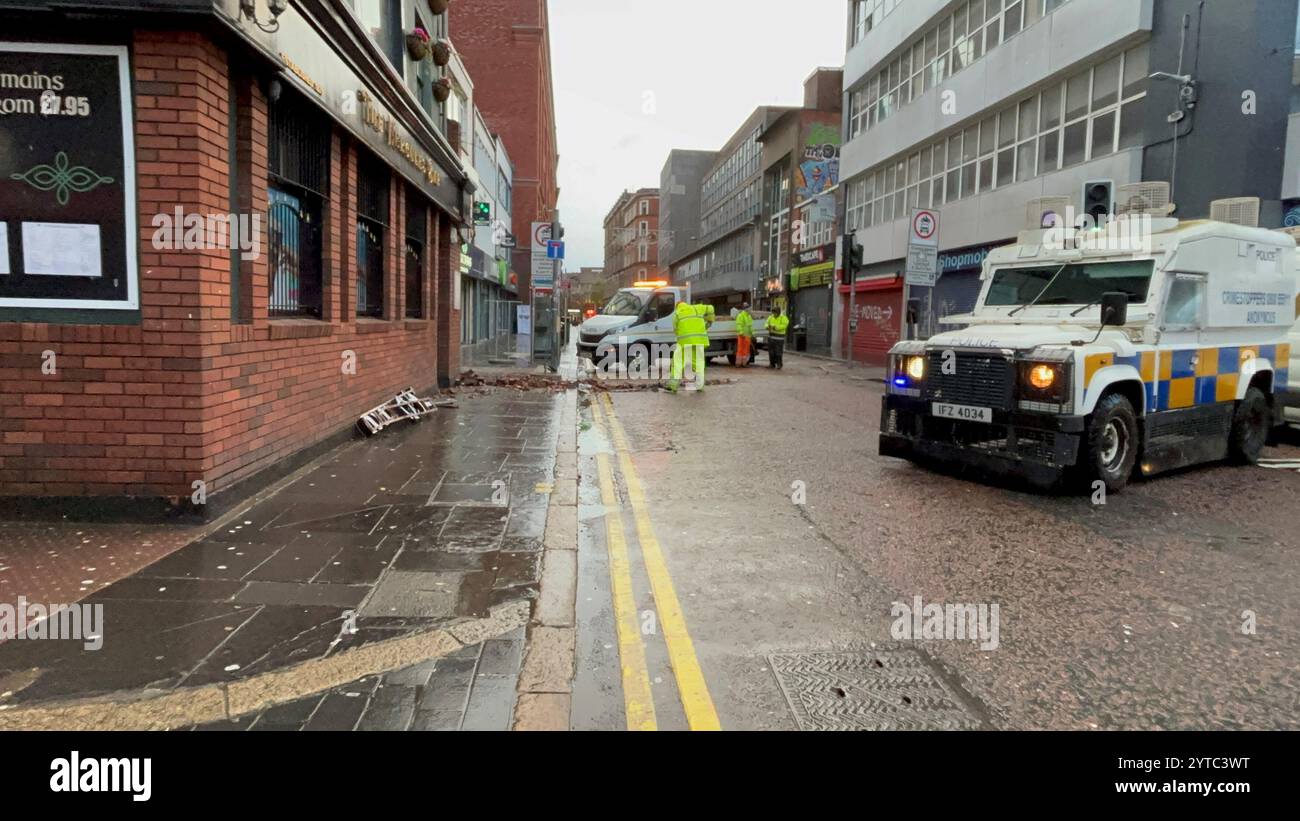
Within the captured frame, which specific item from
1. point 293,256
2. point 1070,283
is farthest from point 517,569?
point 1070,283

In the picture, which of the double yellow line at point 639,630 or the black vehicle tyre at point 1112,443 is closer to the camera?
the double yellow line at point 639,630

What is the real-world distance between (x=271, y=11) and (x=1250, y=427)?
1034 centimetres

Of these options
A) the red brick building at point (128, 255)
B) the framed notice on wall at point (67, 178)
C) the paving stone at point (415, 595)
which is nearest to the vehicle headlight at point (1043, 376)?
the paving stone at point (415, 595)

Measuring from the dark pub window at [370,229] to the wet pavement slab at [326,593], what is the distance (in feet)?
10.7

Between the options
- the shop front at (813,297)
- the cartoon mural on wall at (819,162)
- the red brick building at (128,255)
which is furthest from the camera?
the cartoon mural on wall at (819,162)

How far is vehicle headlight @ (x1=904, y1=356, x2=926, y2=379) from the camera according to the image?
7.80 meters

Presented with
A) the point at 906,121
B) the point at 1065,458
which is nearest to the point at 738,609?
the point at 1065,458

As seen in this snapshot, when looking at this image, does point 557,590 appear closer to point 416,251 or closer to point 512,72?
point 416,251

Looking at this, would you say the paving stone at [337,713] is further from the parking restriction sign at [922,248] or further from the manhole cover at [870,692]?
the parking restriction sign at [922,248]

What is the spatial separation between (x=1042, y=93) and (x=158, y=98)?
21.2 meters

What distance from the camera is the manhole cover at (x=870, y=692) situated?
122 inches

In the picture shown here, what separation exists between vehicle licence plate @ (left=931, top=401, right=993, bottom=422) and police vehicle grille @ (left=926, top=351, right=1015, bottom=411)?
0.04m

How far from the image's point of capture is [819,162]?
42.8 metres

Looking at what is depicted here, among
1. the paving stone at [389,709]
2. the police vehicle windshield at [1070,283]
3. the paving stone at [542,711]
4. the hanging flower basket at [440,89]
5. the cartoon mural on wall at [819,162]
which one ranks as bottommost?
the paving stone at [542,711]
